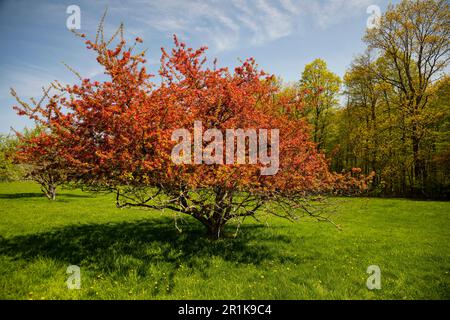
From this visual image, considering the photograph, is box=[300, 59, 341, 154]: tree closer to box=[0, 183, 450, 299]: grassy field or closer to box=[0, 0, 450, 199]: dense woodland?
box=[0, 0, 450, 199]: dense woodland

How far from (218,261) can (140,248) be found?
2452mm

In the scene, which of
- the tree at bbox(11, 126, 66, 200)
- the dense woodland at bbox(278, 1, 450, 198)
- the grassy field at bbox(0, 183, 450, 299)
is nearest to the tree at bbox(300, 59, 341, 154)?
the dense woodland at bbox(278, 1, 450, 198)

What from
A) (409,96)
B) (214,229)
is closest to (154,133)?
(214,229)

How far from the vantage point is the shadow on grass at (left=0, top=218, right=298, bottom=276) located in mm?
6219

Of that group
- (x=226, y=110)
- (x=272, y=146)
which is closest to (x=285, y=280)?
(x=272, y=146)

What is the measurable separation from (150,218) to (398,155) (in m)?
26.0

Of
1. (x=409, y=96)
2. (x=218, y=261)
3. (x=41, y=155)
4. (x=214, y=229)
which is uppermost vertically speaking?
(x=409, y=96)

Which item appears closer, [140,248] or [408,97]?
[140,248]

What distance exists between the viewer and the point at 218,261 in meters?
6.40

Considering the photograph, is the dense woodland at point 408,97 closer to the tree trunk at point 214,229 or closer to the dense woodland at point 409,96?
the dense woodland at point 409,96

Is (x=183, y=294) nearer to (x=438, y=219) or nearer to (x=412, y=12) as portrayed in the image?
(x=438, y=219)

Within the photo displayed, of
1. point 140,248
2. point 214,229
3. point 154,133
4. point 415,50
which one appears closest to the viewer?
point 154,133

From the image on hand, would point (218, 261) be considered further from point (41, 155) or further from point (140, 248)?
point (41, 155)
